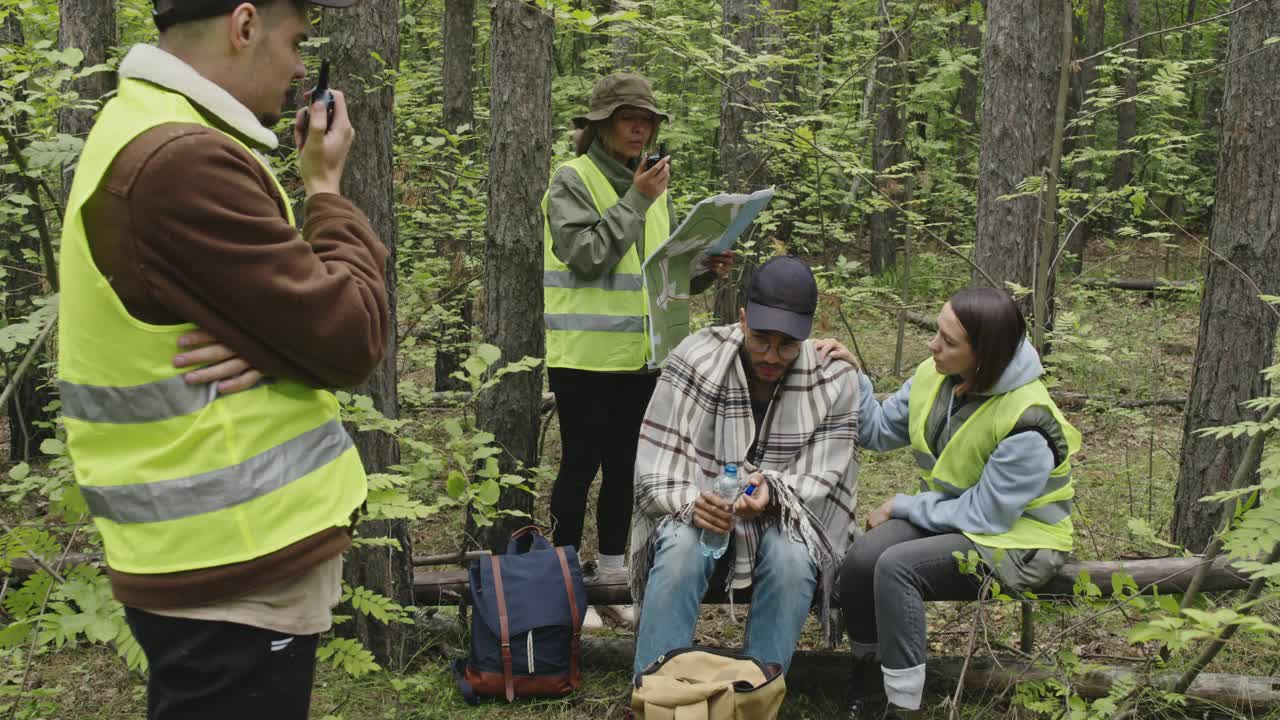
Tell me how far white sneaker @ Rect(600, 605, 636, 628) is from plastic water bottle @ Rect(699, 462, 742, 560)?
3.36ft

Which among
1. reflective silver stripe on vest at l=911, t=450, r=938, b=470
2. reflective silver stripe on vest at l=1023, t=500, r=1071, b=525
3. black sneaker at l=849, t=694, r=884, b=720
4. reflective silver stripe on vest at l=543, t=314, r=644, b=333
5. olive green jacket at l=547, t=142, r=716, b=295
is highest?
olive green jacket at l=547, t=142, r=716, b=295

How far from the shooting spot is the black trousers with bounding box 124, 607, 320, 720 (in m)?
1.70

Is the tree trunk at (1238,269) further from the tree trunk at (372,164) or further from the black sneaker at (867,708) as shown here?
the tree trunk at (372,164)

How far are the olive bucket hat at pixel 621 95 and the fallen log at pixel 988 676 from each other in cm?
229

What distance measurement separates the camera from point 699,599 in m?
3.54

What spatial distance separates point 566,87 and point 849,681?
8691 mm

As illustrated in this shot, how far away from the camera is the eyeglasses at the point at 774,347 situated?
3.65 m

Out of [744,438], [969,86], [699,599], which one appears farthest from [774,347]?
[969,86]

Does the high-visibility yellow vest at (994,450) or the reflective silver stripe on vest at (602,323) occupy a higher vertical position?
the reflective silver stripe on vest at (602,323)

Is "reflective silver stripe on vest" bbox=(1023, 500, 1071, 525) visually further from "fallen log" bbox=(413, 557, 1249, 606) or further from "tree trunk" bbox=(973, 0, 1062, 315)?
"tree trunk" bbox=(973, 0, 1062, 315)

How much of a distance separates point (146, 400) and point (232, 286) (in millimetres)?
249

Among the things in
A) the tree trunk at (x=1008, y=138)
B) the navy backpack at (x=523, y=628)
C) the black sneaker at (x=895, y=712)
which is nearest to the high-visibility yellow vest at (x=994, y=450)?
the black sneaker at (x=895, y=712)

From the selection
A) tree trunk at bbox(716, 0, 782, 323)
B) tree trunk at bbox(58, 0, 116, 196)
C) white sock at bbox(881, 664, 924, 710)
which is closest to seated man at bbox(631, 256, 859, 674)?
white sock at bbox(881, 664, 924, 710)

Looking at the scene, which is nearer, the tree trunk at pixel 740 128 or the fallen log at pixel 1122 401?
the tree trunk at pixel 740 128
